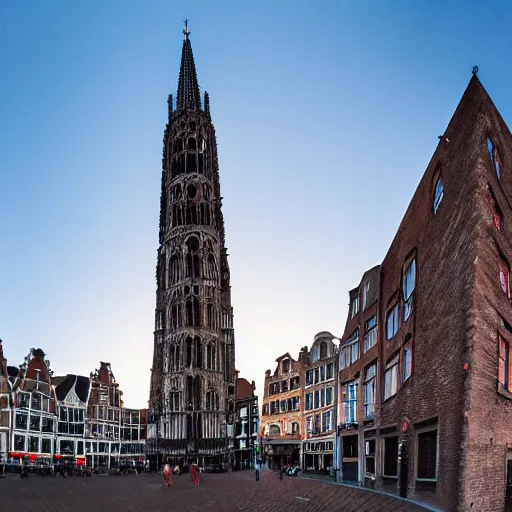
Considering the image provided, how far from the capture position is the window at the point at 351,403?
35.5 metres

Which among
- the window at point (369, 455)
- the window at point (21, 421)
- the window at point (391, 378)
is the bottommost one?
the window at point (21, 421)

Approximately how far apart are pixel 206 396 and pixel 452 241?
2308 inches

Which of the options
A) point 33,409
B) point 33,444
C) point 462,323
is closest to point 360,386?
point 462,323

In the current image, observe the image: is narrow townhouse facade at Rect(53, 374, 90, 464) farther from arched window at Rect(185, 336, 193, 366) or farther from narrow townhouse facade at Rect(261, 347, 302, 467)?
narrow townhouse facade at Rect(261, 347, 302, 467)

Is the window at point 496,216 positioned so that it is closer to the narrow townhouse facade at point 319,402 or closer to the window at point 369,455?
the window at point 369,455

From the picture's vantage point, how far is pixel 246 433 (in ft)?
285

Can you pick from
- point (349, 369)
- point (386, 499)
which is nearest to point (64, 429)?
point (349, 369)

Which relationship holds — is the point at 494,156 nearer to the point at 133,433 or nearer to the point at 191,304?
the point at 191,304

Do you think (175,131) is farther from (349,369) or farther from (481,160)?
(481,160)

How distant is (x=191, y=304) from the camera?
253 ft

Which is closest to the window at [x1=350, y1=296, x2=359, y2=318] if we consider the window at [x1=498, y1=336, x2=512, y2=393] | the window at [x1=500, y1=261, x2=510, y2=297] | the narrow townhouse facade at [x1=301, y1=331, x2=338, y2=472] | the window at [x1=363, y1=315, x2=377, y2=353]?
the window at [x1=363, y1=315, x2=377, y2=353]

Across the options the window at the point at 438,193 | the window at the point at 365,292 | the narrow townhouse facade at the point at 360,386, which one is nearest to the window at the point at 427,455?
the window at the point at 438,193

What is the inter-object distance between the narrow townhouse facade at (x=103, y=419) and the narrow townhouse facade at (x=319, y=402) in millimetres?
34987

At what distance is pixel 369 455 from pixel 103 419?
6438 centimetres
